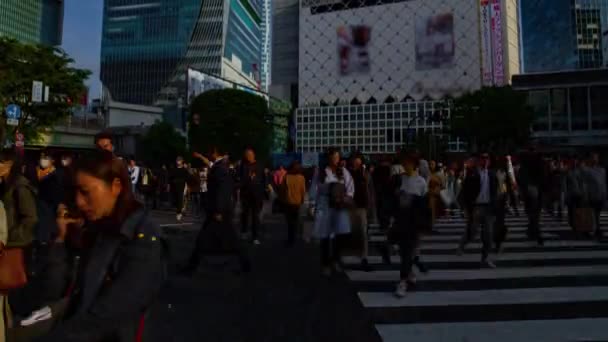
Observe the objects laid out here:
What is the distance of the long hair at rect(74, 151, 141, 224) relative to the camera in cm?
170

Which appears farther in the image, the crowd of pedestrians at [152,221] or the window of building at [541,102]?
the window of building at [541,102]

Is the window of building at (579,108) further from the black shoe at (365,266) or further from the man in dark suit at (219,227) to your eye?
the man in dark suit at (219,227)

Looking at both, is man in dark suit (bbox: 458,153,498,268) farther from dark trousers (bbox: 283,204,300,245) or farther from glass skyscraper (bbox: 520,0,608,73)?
glass skyscraper (bbox: 520,0,608,73)

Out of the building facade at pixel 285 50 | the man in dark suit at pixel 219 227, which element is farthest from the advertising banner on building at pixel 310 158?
the building facade at pixel 285 50

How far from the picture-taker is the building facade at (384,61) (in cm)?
7706

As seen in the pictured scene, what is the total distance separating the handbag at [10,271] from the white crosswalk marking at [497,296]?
8.89 feet

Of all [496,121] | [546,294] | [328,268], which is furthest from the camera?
[496,121]

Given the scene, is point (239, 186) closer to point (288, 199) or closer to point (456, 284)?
point (288, 199)

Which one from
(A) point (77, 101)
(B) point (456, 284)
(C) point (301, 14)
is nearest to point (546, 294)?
(B) point (456, 284)

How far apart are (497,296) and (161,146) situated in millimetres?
56433

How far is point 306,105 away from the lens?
91438 mm

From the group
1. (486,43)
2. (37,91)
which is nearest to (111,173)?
(37,91)

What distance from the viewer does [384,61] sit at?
282 ft

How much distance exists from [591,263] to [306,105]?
8643 cm
